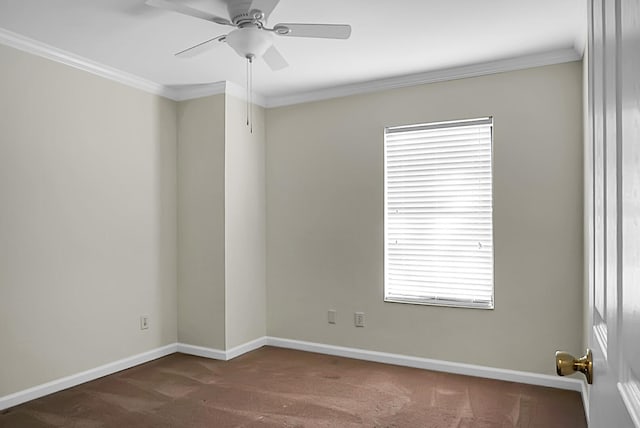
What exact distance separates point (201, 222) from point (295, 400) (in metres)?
2.00

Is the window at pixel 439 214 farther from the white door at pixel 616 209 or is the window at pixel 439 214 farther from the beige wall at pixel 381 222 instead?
the white door at pixel 616 209

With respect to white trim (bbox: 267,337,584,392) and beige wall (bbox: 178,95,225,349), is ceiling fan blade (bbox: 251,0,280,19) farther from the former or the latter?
white trim (bbox: 267,337,584,392)

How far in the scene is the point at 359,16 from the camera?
2965 millimetres

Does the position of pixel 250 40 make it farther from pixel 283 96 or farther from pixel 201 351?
pixel 201 351

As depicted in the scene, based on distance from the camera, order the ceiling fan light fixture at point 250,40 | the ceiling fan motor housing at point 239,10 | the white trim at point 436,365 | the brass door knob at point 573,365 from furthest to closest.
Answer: the white trim at point 436,365, the ceiling fan light fixture at point 250,40, the ceiling fan motor housing at point 239,10, the brass door knob at point 573,365

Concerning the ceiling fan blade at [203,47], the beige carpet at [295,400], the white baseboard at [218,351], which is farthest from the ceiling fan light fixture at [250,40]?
the white baseboard at [218,351]

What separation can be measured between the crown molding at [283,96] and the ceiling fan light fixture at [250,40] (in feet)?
5.39

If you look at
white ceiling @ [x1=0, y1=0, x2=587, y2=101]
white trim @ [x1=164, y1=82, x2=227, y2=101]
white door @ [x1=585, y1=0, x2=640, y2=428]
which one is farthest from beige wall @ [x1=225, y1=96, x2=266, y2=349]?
white door @ [x1=585, y1=0, x2=640, y2=428]

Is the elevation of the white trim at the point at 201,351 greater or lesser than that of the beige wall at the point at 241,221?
lesser

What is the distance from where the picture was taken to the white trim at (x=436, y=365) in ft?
11.8

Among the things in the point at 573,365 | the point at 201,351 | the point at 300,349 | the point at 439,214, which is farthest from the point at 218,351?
the point at 573,365

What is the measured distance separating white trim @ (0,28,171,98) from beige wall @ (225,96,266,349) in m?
0.74

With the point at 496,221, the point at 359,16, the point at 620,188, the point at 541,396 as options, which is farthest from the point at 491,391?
the point at 620,188

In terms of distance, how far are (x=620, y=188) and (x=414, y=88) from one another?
378cm
